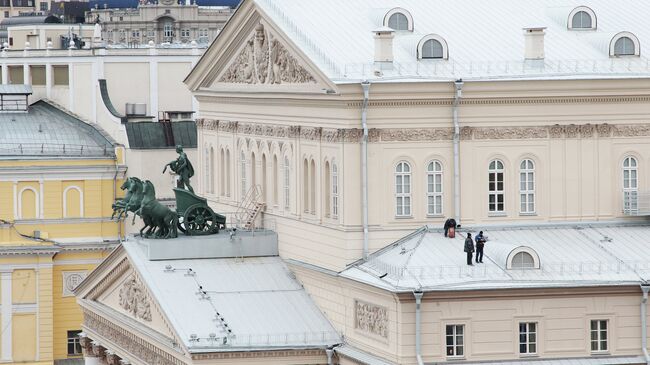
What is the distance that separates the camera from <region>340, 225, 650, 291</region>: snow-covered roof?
94188 millimetres

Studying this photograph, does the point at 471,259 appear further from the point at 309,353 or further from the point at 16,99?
the point at 16,99

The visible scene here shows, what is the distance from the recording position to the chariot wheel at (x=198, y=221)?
110312mm

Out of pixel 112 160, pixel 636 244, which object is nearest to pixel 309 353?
pixel 636 244

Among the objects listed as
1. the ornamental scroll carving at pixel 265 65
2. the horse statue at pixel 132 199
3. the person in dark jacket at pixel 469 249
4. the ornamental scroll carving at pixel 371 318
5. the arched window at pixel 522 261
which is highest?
the ornamental scroll carving at pixel 265 65

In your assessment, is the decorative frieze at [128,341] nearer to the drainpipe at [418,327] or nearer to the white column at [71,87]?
the drainpipe at [418,327]

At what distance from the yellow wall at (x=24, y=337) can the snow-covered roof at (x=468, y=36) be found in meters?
45.3

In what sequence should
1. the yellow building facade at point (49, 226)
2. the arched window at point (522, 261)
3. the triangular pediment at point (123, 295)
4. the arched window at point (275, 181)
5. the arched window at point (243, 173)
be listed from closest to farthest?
the arched window at point (522, 261)
the triangular pediment at point (123, 295)
the arched window at point (275, 181)
the arched window at point (243, 173)
the yellow building facade at point (49, 226)

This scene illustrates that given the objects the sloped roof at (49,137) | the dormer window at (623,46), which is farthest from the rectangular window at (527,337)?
the sloped roof at (49,137)

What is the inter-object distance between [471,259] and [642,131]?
11910 mm

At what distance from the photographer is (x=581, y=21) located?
107062 millimetres

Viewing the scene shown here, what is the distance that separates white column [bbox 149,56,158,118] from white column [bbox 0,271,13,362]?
17008mm

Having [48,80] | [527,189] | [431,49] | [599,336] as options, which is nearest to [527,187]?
[527,189]

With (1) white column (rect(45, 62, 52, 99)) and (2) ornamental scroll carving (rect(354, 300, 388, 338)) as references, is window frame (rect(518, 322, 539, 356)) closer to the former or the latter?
(2) ornamental scroll carving (rect(354, 300, 388, 338))

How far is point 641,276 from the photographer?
314 ft
